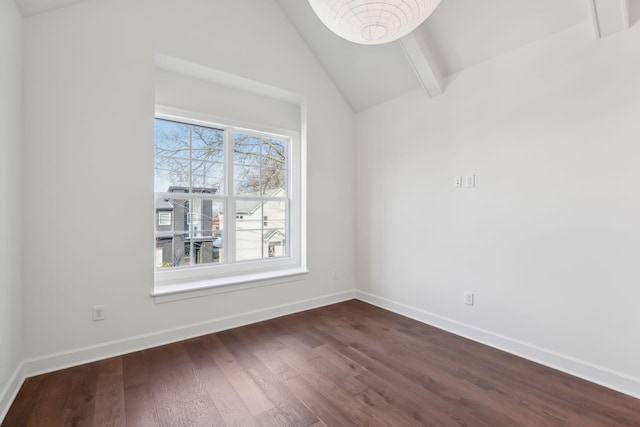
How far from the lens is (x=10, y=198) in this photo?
190cm

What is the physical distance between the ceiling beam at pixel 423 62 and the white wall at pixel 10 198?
293 cm

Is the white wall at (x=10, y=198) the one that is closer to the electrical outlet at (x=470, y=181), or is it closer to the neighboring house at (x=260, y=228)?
the neighboring house at (x=260, y=228)

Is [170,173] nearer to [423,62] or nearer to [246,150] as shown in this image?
[246,150]

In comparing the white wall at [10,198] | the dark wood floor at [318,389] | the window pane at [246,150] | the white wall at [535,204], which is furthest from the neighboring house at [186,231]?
the white wall at [535,204]

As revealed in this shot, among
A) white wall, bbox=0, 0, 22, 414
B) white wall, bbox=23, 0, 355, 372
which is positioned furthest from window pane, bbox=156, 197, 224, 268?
white wall, bbox=0, 0, 22, 414

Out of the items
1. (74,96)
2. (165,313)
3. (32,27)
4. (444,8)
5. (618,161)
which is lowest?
(165,313)

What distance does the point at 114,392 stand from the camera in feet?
6.44

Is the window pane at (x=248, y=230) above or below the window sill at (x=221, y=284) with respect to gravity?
above

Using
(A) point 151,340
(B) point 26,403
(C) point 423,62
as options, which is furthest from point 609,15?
(B) point 26,403

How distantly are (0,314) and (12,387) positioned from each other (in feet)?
1.79

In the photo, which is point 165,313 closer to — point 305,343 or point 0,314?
point 0,314

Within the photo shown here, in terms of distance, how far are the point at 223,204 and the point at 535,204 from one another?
9.83 feet

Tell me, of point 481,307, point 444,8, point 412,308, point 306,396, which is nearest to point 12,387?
point 306,396

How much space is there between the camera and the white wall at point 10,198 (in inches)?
69.4
